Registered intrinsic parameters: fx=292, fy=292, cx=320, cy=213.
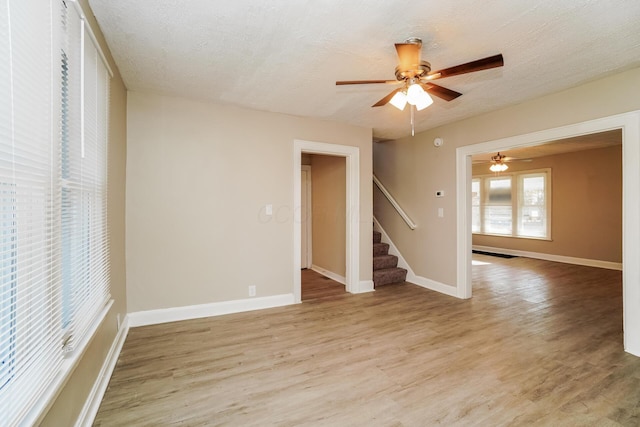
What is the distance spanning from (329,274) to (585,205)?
5.77 metres

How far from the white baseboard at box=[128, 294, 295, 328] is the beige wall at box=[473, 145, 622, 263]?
6.52 metres

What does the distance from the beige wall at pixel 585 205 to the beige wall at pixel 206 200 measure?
6094mm

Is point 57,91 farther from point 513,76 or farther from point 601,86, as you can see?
point 601,86

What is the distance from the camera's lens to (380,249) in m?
5.18

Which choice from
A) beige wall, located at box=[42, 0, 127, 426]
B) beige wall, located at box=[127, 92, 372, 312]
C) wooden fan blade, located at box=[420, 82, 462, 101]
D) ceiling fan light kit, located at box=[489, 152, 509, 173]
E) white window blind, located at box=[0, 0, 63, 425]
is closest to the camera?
white window blind, located at box=[0, 0, 63, 425]

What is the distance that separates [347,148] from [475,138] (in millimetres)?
1691

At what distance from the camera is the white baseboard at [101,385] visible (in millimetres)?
1635

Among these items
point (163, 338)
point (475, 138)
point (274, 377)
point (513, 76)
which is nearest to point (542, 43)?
point (513, 76)

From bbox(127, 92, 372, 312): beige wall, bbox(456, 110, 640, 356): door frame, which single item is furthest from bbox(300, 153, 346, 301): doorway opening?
bbox(456, 110, 640, 356): door frame

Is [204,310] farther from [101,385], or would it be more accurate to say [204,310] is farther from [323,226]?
[323,226]

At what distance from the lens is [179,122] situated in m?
3.26

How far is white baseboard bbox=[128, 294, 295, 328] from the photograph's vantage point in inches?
123

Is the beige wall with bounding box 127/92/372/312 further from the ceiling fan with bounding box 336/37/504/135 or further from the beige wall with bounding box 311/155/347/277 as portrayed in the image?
the ceiling fan with bounding box 336/37/504/135

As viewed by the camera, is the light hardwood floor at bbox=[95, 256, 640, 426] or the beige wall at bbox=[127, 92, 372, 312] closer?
the light hardwood floor at bbox=[95, 256, 640, 426]
